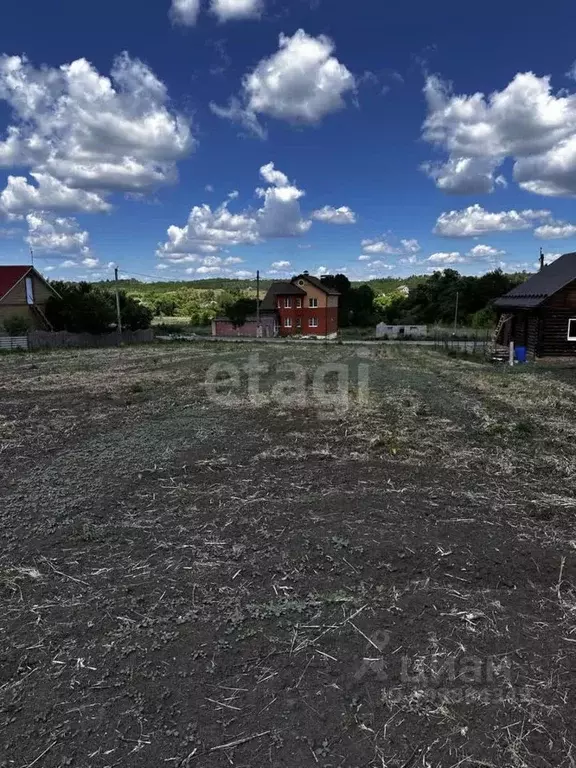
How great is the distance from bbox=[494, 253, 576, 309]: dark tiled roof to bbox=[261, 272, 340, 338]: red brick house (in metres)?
23.3

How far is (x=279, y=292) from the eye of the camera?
49188mm

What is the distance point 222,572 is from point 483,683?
2072mm

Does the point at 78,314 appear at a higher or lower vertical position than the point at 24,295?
lower

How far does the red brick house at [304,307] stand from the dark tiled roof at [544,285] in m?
23.3

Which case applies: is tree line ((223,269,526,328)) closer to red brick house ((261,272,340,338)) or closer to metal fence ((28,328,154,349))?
red brick house ((261,272,340,338))

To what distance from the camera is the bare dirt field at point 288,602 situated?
2.46 m

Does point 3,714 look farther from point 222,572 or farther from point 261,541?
point 261,541

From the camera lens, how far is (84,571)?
4.01 m

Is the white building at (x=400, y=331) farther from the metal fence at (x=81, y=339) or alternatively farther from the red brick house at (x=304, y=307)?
the metal fence at (x=81, y=339)

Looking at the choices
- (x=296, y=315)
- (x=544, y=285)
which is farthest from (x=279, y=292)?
(x=544, y=285)

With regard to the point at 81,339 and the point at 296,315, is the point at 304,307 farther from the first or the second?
the point at 81,339

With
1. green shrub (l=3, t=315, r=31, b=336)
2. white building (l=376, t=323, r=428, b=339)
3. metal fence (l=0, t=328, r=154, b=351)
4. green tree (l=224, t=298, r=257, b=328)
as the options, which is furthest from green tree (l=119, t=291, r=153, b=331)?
white building (l=376, t=323, r=428, b=339)

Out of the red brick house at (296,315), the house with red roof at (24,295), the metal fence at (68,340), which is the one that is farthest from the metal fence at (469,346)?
the house with red roof at (24,295)

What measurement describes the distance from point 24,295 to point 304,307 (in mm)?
25375
